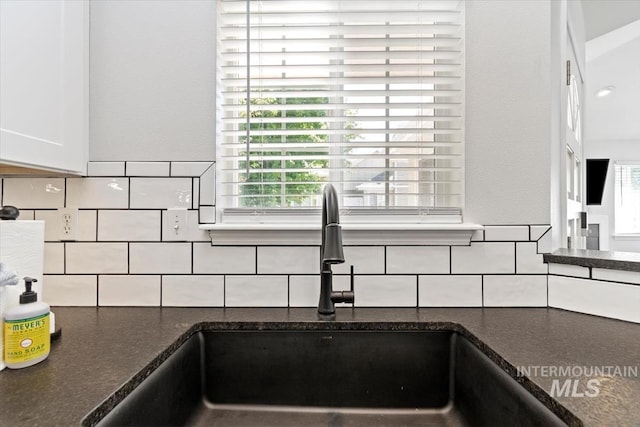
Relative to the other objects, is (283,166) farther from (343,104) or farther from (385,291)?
(385,291)

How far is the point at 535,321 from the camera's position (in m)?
1.00

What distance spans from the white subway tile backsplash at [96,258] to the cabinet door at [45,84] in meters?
0.25

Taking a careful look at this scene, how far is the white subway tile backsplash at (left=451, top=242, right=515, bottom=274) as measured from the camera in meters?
1.15

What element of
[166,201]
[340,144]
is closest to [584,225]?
[340,144]

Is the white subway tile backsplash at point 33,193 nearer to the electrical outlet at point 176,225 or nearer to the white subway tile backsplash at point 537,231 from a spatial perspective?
the electrical outlet at point 176,225

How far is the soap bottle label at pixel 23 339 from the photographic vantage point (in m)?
0.69

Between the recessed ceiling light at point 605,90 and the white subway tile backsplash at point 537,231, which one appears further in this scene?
the recessed ceiling light at point 605,90

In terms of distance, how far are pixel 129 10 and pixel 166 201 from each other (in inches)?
25.1

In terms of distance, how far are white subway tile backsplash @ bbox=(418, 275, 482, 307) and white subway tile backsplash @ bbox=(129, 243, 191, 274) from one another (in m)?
0.76

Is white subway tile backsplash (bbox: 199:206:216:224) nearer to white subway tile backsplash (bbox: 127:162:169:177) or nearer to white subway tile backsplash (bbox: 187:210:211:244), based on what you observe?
white subway tile backsplash (bbox: 187:210:211:244)

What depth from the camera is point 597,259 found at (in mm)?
1044

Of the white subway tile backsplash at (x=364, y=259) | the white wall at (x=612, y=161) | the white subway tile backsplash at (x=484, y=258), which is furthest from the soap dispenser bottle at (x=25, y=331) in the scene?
the white wall at (x=612, y=161)

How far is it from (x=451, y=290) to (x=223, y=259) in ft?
2.42

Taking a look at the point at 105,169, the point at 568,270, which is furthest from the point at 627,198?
the point at 105,169
